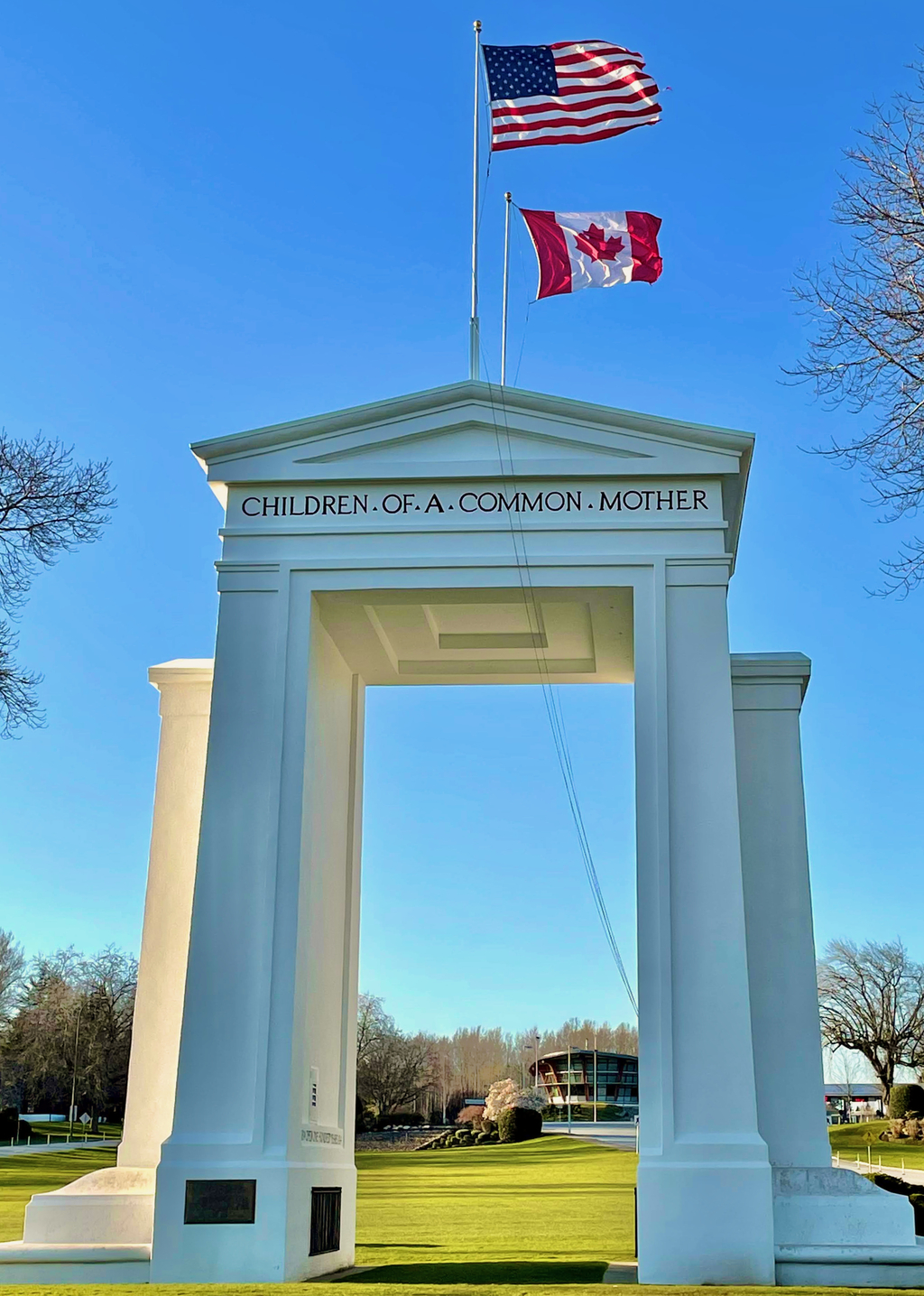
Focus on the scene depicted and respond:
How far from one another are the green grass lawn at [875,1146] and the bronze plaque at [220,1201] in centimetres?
3338

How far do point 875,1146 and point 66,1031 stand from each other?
39.9 metres

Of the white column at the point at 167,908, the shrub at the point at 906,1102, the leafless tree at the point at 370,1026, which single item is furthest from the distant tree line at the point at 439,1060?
the white column at the point at 167,908

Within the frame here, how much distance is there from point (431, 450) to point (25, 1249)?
32.7 ft

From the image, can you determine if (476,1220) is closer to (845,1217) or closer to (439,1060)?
(845,1217)

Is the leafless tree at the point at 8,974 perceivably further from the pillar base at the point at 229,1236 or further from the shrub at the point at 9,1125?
the pillar base at the point at 229,1236

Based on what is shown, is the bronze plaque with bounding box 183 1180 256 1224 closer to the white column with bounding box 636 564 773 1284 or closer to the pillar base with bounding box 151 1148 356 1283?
the pillar base with bounding box 151 1148 356 1283

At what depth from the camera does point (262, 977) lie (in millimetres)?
15062

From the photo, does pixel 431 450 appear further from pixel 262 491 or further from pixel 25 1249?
pixel 25 1249

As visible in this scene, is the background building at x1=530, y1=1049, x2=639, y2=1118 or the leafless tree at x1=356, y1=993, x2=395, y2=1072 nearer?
the leafless tree at x1=356, y1=993, x2=395, y2=1072

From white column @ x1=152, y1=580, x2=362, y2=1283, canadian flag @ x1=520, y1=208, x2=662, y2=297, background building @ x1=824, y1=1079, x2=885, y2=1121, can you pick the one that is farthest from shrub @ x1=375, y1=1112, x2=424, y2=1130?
canadian flag @ x1=520, y1=208, x2=662, y2=297

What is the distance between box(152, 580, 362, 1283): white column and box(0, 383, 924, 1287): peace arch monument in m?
0.03

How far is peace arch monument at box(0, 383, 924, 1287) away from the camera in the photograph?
14.1 meters

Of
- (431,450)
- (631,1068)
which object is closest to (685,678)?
(431,450)

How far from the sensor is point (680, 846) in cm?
1516
